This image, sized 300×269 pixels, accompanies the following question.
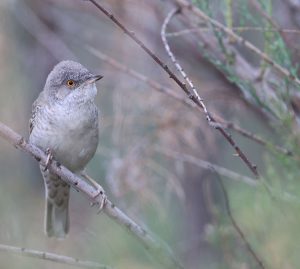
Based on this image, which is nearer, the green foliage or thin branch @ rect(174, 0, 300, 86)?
the green foliage

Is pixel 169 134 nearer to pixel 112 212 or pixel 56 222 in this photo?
pixel 56 222

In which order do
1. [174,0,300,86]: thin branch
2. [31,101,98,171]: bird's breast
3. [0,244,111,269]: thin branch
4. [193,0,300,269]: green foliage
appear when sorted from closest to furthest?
[193,0,300,269]: green foliage
[0,244,111,269]: thin branch
[174,0,300,86]: thin branch
[31,101,98,171]: bird's breast

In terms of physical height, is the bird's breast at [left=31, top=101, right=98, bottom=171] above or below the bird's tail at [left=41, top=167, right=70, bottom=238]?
above

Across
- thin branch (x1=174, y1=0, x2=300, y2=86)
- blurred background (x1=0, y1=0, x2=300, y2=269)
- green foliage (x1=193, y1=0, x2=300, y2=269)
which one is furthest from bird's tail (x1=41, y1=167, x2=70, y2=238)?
thin branch (x1=174, y1=0, x2=300, y2=86)

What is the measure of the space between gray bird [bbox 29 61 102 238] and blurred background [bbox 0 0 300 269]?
0.84 ft

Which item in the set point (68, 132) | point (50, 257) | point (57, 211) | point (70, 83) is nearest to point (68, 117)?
point (68, 132)

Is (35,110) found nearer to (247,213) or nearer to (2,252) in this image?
(2,252)

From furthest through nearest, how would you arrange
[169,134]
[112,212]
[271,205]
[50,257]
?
[169,134]
[112,212]
[50,257]
[271,205]

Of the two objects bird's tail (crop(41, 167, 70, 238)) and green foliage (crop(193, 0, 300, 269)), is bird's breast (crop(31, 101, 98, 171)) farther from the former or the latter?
green foliage (crop(193, 0, 300, 269))

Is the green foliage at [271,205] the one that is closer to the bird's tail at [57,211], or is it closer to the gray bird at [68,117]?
the gray bird at [68,117]

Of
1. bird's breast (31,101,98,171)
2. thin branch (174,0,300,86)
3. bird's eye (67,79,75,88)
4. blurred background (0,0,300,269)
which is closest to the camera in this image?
blurred background (0,0,300,269)

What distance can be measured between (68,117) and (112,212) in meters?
0.97

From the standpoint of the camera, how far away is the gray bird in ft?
13.6

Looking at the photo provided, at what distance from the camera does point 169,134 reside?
5.02 m
